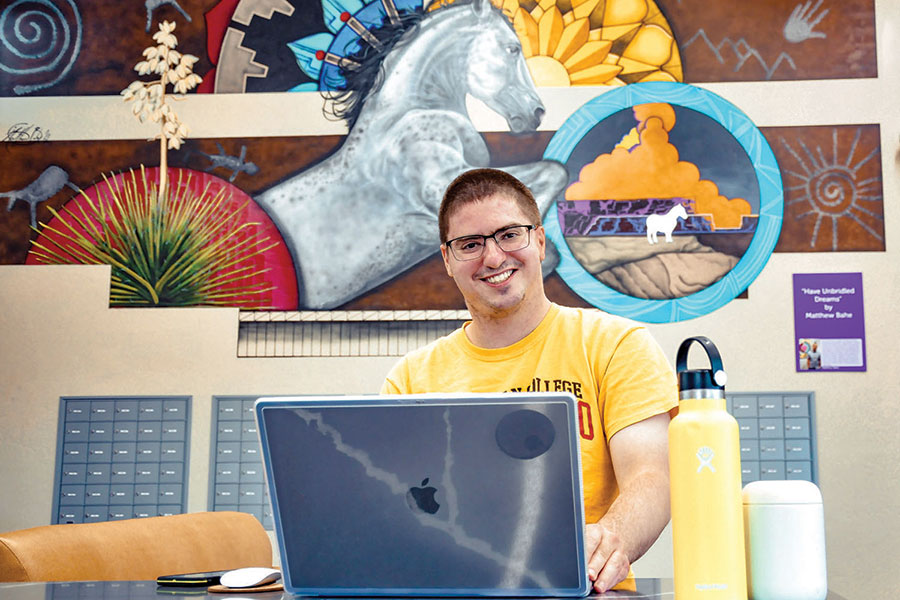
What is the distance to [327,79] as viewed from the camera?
121 inches

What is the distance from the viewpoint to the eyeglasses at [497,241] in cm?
167

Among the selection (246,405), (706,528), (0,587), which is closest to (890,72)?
(246,405)

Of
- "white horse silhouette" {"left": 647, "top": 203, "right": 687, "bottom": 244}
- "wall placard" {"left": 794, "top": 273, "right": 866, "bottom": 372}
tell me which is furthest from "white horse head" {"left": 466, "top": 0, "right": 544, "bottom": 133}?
"wall placard" {"left": 794, "top": 273, "right": 866, "bottom": 372}

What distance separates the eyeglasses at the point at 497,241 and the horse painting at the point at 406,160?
129cm

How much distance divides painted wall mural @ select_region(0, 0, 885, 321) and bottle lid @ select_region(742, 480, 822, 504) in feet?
6.61

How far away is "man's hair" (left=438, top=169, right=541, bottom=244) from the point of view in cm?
168

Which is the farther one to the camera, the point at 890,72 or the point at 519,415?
the point at 890,72

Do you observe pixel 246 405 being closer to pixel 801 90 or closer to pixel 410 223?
pixel 410 223

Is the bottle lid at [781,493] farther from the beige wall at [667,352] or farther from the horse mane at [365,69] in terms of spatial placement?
the horse mane at [365,69]

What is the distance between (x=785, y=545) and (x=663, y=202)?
2.17m

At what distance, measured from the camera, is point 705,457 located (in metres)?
0.84

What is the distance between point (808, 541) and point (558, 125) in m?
2.28

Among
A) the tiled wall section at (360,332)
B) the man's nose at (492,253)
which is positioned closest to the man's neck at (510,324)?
the man's nose at (492,253)

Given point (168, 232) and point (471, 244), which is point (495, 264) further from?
point (168, 232)
